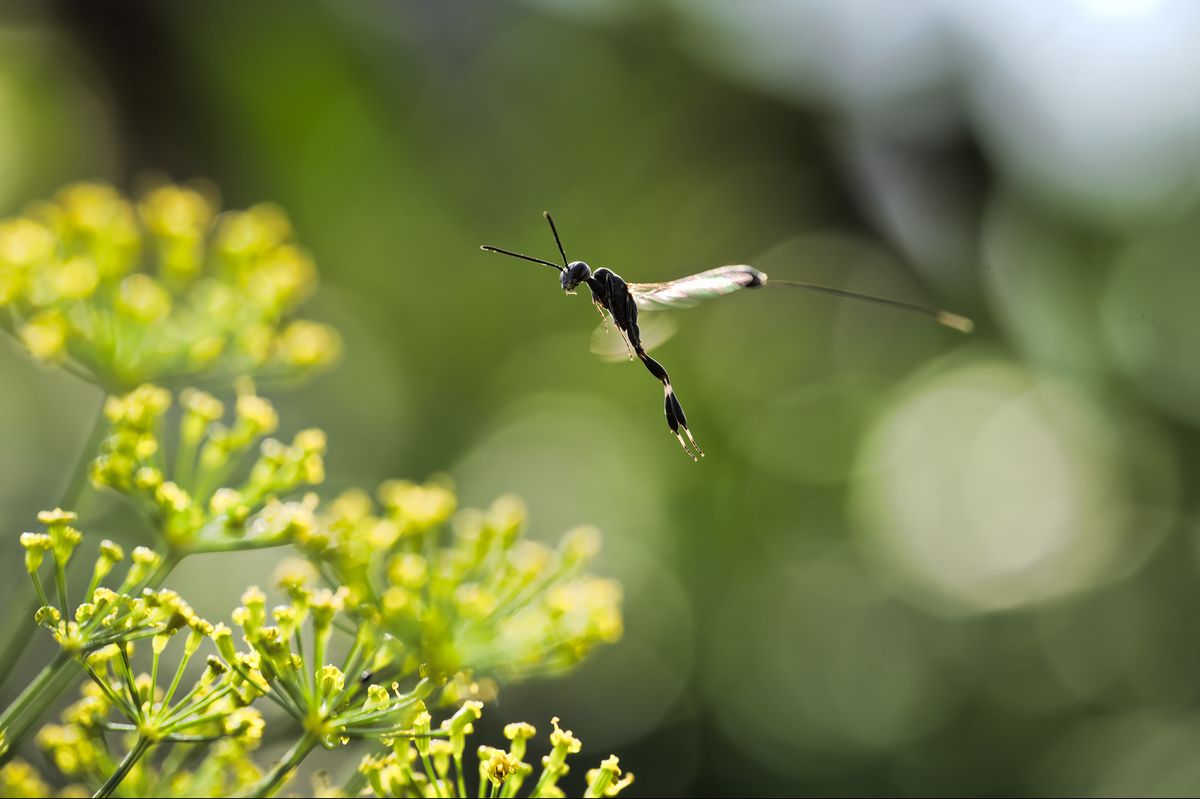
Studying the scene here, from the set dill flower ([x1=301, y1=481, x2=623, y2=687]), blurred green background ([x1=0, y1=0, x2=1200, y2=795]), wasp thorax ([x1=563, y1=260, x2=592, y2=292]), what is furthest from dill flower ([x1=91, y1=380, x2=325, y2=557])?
blurred green background ([x1=0, y1=0, x2=1200, y2=795])

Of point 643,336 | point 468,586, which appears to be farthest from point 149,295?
point 643,336

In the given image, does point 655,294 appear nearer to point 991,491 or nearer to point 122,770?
point 122,770

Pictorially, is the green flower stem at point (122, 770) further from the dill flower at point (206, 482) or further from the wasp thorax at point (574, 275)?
the wasp thorax at point (574, 275)

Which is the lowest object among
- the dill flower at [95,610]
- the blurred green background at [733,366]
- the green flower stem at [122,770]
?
the green flower stem at [122,770]

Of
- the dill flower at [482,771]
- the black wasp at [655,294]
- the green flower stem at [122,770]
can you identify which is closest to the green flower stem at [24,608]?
the green flower stem at [122,770]

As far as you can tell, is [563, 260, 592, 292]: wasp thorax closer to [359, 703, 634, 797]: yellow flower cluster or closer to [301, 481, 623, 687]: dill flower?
[301, 481, 623, 687]: dill flower
